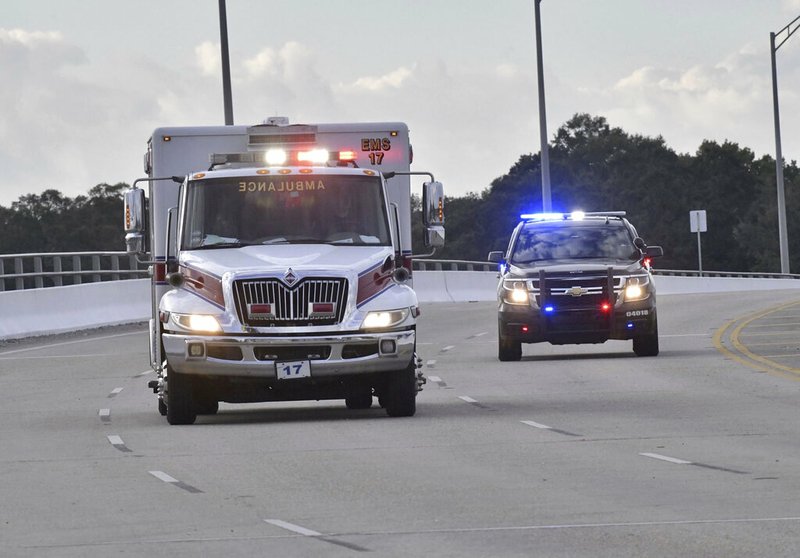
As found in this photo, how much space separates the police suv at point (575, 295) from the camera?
2512 cm

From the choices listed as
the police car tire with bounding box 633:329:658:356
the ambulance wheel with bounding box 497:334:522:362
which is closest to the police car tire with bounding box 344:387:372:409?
the ambulance wheel with bounding box 497:334:522:362

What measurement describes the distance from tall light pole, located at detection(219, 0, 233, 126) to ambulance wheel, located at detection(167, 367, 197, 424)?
23.7 metres

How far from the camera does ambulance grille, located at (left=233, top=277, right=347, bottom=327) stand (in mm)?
16875

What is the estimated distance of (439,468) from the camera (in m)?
13.6

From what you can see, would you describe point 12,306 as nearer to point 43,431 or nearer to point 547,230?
point 547,230

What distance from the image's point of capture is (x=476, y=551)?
9672 mm

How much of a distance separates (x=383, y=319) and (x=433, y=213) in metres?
1.72

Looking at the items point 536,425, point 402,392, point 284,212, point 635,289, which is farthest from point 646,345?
point 536,425

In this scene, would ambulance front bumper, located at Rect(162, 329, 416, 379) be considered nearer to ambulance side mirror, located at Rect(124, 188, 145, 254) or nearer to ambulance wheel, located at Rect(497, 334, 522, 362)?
ambulance side mirror, located at Rect(124, 188, 145, 254)

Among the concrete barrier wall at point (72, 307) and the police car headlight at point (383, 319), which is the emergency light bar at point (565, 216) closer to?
the police car headlight at point (383, 319)

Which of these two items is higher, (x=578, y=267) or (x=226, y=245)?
(x=226, y=245)

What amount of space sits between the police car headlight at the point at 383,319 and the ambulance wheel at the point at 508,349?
850 centimetres

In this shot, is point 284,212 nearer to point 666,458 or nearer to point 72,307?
point 666,458

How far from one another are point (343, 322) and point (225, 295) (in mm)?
1049
